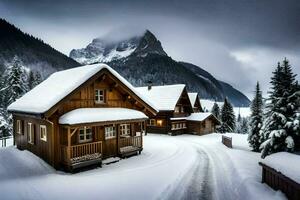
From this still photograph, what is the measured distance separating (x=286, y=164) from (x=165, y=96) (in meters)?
29.1

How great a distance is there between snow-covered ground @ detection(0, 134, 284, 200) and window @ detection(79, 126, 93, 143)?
8.37 feet

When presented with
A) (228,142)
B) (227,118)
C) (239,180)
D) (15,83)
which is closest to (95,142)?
(239,180)

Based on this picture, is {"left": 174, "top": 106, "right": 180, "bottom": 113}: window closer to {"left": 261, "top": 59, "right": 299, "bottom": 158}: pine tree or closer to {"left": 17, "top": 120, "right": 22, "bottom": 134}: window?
{"left": 261, "top": 59, "right": 299, "bottom": 158}: pine tree

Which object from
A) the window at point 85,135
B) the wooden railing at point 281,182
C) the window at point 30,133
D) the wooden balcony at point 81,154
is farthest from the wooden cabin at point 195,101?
the wooden railing at point 281,182

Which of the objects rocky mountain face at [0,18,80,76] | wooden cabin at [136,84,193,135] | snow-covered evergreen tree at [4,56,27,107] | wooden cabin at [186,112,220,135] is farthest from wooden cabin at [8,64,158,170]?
rocky mountain face at [0,18,80,76]

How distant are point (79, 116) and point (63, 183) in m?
4.30

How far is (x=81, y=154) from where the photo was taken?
1563 centimetres

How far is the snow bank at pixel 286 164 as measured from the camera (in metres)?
9.41

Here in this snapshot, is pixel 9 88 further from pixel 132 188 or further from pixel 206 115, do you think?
pixel 132 188

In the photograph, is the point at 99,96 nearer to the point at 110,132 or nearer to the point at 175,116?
the point at 110,132

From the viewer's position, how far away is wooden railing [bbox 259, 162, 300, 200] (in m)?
8.93

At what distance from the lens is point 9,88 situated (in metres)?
39.9

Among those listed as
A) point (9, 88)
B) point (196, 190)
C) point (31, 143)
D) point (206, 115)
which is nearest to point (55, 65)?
point (9, 88)

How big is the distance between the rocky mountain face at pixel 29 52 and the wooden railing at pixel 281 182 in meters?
163
